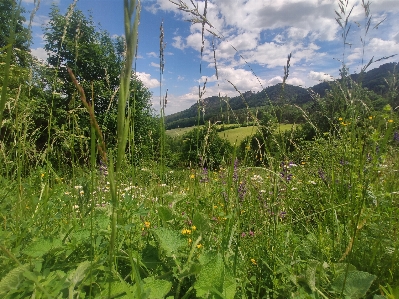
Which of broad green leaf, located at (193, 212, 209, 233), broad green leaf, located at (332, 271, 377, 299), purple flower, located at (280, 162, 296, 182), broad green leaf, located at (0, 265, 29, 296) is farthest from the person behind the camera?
purple flower, located at (280, 162, 296, 182)

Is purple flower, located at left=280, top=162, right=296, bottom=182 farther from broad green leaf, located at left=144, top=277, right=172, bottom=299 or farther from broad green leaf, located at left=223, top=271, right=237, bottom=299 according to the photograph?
broad green leaf, located at left=144, top=277, right=172, bottom=299

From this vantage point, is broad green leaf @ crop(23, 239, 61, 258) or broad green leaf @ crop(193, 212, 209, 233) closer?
broad green leaf @ crop(23, 239, 61, 258)

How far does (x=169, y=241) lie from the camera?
3.57 feet

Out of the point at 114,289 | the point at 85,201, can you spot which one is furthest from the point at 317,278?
the point at 85,201

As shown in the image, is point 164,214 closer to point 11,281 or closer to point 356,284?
point 11,281

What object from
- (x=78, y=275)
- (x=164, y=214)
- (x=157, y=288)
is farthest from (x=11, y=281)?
(x=164, y=214)

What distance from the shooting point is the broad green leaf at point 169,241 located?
1.06 metres

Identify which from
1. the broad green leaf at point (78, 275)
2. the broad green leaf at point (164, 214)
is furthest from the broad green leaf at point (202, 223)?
the broad green leaf at point (78, 275)

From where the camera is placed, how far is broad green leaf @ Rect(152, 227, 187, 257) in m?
1.06

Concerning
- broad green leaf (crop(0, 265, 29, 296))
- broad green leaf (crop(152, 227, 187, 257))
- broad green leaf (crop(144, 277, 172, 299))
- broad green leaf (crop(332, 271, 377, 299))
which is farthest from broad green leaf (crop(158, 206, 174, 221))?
broad green leaf (crop(332, 271, 377, 299))

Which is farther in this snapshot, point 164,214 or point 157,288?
point 164,214

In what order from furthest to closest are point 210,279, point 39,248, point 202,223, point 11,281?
point 202,223, point 39,248, point 210,279, point 11,281

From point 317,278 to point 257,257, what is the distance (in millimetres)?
304

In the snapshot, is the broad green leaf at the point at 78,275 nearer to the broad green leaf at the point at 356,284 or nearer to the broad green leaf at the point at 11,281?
the broad green leaf at the point at 11,281
